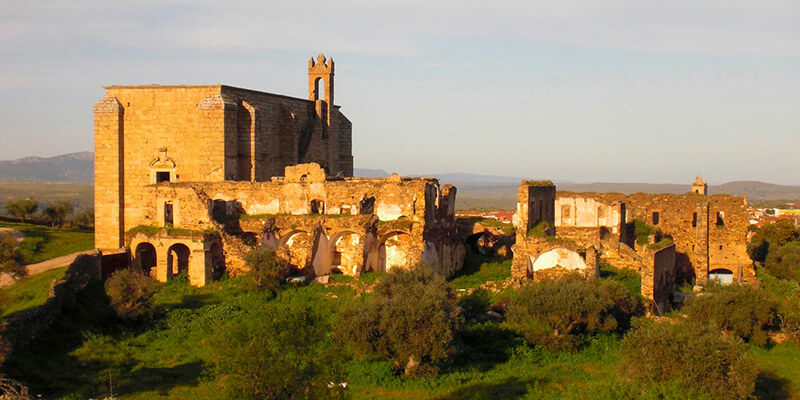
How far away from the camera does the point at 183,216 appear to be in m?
25.3

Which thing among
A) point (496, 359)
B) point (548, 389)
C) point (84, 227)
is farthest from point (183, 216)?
point (84, 227)

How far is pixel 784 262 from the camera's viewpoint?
112 ft

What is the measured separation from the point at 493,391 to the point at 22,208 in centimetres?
3618

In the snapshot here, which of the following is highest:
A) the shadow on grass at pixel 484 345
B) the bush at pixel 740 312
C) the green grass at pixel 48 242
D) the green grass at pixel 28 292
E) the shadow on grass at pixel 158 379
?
the green grass at pixel 48 242

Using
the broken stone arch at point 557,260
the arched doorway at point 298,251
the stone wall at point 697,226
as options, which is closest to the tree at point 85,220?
the arched doorway at point 298,251

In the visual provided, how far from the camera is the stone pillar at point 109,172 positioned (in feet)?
99.2

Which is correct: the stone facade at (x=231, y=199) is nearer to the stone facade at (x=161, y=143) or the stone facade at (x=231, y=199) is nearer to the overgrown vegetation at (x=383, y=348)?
the stone facade at (x=161, y=143)

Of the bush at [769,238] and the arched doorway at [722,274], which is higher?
the bush at [769,238]

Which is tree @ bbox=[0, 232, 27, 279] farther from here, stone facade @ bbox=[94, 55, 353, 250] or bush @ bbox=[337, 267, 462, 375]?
bush @ bbox=[337, 267, 462, 375]

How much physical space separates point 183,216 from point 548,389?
13.3m

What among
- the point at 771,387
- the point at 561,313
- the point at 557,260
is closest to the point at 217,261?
the point at 557,260

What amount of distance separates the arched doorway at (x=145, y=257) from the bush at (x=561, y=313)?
11730 millimetres

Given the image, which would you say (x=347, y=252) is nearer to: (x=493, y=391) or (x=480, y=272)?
(x=480, y=272)

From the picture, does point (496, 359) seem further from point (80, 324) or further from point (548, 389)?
point (80, 324)
